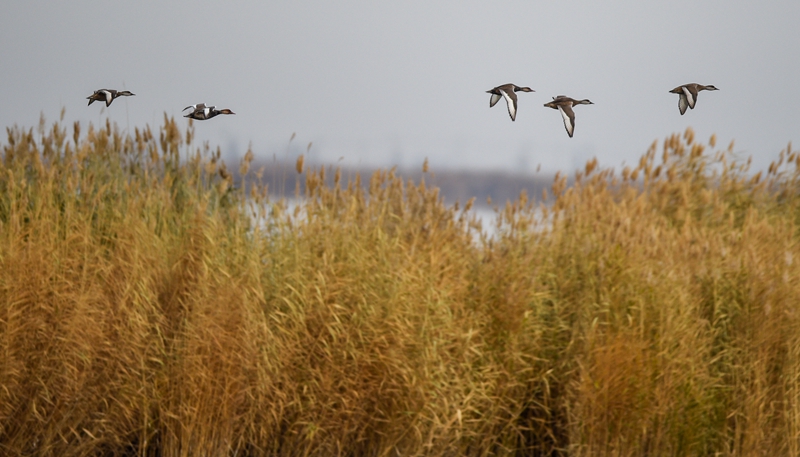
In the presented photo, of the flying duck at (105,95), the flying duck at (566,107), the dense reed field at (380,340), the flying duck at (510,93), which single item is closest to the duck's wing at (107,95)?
the flying duck at (105,95)

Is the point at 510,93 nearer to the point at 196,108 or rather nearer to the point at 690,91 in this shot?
the point at 690,91

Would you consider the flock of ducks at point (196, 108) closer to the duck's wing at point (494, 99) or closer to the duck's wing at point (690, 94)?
the duck's wing at point (494, 99)

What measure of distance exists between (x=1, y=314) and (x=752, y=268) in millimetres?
3807

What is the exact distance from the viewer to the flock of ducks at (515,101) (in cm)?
353

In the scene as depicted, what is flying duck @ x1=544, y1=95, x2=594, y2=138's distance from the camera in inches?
138

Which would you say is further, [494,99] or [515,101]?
[494,99]

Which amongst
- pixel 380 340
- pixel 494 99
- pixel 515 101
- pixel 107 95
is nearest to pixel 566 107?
pixel 515 101

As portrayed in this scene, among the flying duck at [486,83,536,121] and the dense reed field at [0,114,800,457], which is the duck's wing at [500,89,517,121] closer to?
the flying duck at [486,83,536,121]

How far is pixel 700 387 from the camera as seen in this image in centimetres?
404

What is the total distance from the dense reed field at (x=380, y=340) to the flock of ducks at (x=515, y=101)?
2.38ft

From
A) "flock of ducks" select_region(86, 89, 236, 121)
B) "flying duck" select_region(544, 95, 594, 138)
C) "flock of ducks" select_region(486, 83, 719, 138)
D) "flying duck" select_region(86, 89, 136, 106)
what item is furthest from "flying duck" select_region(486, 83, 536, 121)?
"flying duck" select_region(86, 89, 136, 106)

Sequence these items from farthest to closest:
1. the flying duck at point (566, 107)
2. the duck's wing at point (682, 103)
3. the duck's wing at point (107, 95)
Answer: the duck's wing at point (682, 103), the duck's wing at point (107, 95), the flying duck at point (566, 107)

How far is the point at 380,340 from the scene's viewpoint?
3.80 meters

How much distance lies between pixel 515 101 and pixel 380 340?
1.25m
